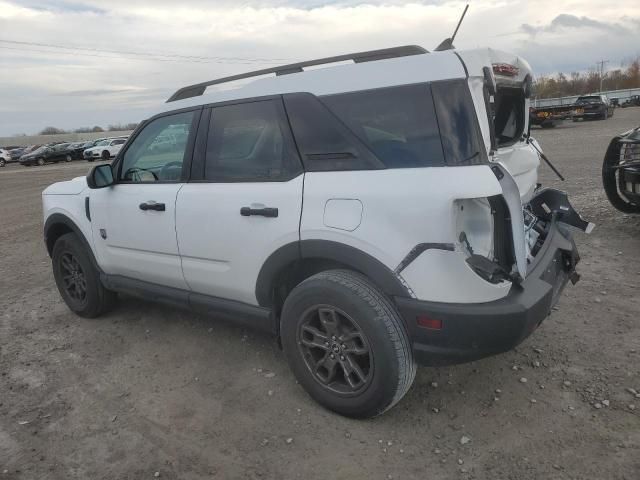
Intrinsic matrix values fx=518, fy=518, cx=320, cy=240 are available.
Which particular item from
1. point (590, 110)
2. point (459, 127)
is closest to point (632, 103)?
point (590, 110)

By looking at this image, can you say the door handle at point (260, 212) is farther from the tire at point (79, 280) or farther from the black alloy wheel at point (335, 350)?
the tire at point (79, 280)

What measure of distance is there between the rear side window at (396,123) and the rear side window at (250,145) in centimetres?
40

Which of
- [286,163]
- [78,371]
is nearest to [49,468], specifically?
[78,371]

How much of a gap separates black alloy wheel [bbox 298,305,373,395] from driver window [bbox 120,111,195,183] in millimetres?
1463

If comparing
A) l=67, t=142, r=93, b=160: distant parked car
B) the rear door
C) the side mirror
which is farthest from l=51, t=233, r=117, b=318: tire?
l=67, t=142, r=93, b=160: distant parked car

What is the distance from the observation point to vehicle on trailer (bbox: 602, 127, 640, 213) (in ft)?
18.1

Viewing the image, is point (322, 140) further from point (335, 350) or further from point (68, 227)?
point (68, 227)

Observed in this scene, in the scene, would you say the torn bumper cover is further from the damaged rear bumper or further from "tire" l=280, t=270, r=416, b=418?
"tire" l=280, t=270, r=416, b=418

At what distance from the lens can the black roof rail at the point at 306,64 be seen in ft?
9.05

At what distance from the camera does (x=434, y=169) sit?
2461 mm

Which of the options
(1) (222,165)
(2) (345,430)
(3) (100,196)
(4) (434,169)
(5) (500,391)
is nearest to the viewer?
(4) (434,169)

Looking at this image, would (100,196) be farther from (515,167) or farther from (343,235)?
(515,167)

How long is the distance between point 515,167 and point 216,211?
1.87 meters

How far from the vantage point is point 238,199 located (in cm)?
312
